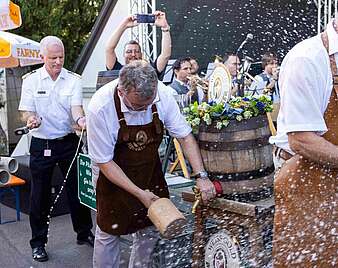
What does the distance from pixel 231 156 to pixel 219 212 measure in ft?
1.12

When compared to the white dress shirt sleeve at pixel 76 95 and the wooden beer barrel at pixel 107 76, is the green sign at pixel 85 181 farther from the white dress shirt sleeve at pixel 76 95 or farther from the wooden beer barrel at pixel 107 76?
the wooden beer barrel at pixel 107 76

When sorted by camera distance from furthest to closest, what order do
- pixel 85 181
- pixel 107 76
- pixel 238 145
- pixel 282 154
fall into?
1. pixel 107 76
2. pixel 85 181
3. pixel 238 145
4. pixel 282 154

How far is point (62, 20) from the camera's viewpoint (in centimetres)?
1216

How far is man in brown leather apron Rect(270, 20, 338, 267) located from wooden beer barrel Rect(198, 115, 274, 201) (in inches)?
24.6

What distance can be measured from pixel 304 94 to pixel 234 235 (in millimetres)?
1261

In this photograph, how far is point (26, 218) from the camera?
628 cm

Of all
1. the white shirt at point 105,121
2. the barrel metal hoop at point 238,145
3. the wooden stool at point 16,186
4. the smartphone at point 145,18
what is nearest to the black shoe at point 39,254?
the wooden stool at point 16,186

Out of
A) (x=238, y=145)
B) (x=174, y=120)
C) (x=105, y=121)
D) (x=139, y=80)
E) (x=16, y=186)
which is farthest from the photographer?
(x=16, y=186)

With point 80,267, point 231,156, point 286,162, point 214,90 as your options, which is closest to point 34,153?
point 80,267

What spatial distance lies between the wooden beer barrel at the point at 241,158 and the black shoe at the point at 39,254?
2134 mm

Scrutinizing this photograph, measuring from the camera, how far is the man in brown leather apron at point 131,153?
306 centimetres

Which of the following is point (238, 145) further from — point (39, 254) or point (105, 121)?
point (39, 254)

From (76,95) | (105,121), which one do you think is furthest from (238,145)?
(76,95)

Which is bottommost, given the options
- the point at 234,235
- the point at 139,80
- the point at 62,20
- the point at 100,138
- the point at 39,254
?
the point at 39,254
